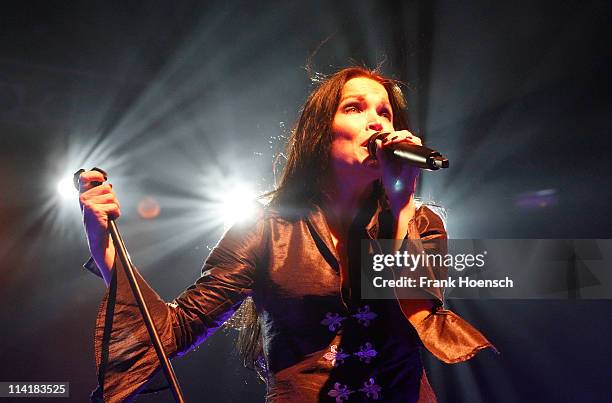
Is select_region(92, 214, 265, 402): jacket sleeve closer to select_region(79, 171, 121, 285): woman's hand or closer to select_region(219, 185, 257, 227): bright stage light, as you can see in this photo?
select_region(79, 171, 121, 285): woman's hand

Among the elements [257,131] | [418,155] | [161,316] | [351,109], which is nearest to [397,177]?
[418,155]

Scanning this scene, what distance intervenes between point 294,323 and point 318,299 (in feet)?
0.26

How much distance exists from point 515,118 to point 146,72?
245cm

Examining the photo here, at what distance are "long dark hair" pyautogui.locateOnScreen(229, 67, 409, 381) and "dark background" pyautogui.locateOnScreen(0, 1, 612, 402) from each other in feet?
6.09

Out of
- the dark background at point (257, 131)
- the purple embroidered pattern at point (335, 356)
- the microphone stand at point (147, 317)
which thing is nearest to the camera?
the microphone stand at point (147, 317)

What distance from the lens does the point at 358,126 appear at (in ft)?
5.08

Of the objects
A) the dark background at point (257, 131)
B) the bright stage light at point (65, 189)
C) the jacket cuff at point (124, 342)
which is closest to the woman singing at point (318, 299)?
the jacket cuff at point (124, 342)

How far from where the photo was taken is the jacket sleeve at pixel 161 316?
1.15 metres

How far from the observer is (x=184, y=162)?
12.9 feet

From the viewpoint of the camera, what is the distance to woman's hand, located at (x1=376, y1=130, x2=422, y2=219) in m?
1.35

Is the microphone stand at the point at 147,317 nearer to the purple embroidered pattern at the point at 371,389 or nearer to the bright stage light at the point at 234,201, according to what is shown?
the purple embroidered pattern at the point at 371,389

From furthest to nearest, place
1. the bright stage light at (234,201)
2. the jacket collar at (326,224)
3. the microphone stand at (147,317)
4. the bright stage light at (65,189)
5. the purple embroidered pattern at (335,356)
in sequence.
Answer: the bright stage light at (234,201) → the bright stage light at (65,189) → the jacket collar at (326,224) → the purple embroidered pattern at (335,356) → the microphone stand at (147,317)

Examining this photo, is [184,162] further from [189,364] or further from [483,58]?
[483,58]

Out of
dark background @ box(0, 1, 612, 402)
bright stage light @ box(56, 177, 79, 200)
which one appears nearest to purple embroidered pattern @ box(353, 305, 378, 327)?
dark background @ box(0, 1, 612, 402)
